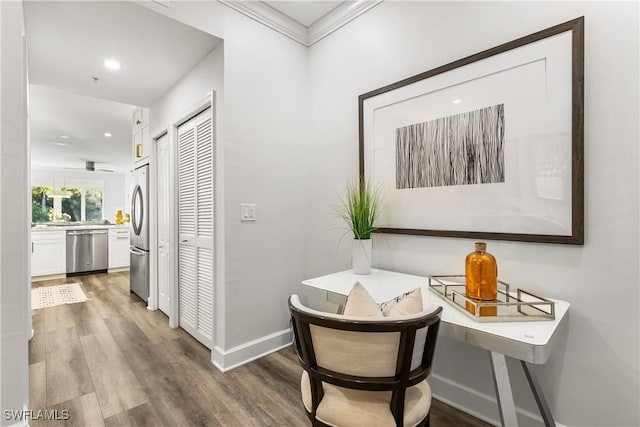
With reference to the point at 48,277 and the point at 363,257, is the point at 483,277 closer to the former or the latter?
the point at 363,257

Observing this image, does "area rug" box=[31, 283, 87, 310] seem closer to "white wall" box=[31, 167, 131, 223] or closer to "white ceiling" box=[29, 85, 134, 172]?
"white ceiling" box=[29, 85, 134, 172]

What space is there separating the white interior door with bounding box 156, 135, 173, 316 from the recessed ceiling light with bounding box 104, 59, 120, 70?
75 centimetres

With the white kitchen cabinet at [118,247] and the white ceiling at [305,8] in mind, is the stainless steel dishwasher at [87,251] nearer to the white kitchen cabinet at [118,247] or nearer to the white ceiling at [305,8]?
the white kitchen cabinet at [118,247]

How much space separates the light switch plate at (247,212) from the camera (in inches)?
88.5

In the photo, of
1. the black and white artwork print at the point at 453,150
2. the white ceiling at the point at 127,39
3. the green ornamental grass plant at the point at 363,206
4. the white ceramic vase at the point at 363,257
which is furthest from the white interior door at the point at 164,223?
the black and white artwork print at the point at 453,150

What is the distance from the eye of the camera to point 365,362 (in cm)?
91

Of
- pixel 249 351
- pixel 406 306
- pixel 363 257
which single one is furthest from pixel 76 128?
pixel 406 306

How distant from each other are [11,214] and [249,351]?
1655mm

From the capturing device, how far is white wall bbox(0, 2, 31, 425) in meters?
1.32

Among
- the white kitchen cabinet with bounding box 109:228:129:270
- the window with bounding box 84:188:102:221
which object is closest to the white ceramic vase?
the white kitchen cabinet with bounding box 109:228:129:270

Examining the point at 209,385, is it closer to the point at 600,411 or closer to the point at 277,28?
the point at 600,411

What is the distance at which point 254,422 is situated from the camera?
161cm

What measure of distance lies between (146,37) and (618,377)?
11.0 ft

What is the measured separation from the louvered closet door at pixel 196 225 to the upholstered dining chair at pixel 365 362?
1591 millimetres
